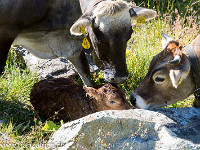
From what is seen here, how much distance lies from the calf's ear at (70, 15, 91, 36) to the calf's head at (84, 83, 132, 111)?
0.88 metres

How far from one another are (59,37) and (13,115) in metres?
1.53

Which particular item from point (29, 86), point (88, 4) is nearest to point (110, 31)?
point (88, 4)

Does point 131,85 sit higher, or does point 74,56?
point 74,56

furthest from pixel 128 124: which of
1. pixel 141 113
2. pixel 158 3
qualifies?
pixel 158 3

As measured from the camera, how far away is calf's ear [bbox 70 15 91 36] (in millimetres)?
5023

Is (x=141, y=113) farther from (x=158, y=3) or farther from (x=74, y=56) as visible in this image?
(x=158, y=3)

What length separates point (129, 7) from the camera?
17.3 ft

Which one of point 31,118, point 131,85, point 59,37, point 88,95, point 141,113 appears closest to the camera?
point 141,113

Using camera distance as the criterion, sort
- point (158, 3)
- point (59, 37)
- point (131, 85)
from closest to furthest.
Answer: point (59, 37), point (131, 85), point (158, 3)

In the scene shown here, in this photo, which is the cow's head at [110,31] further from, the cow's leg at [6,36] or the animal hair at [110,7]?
the cow's leg at [6,36]

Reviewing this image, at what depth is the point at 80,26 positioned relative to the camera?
5.09 m

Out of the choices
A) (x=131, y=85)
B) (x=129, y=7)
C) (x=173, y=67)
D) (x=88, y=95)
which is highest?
(x=129, y=7)

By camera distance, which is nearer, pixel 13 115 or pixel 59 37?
pixel 13 115

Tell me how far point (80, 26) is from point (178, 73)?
1.62m
